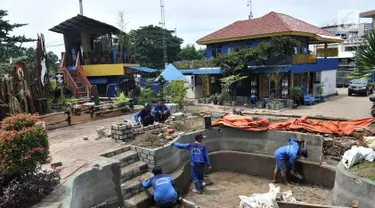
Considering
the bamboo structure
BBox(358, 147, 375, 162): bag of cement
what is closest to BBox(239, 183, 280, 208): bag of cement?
BBox(358, 147, 375, 162): bag of cement

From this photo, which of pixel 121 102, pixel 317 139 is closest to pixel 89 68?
pixel 121 102

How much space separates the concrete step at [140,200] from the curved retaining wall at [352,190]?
4042mm

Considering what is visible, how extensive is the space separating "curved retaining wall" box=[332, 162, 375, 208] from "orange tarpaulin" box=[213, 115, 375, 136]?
2142 millimetres

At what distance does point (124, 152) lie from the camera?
22.4 ft

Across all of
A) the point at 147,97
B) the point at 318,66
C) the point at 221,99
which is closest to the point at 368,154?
the point at 147,97

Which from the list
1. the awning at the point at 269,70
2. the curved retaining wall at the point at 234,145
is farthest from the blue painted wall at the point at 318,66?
the curved retaining wall at the point at 234,145

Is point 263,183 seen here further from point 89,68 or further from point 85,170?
point 89,68

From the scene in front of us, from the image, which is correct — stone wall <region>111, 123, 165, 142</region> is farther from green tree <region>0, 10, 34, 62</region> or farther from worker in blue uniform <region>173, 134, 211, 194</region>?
green tree <region>0, 10, 34, 62</region>

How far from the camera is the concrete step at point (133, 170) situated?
601 cm

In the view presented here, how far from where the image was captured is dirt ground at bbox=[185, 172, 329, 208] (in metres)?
6.51

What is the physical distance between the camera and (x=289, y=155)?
7.00 metres

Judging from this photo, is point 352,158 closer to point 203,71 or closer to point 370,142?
point 370,142

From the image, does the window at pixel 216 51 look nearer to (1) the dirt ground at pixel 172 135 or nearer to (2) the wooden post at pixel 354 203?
(1) the dirt ground at pixel 172 135

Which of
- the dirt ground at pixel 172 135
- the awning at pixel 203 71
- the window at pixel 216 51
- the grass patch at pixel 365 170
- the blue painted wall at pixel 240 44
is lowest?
the grass patch at pixel 365 170
